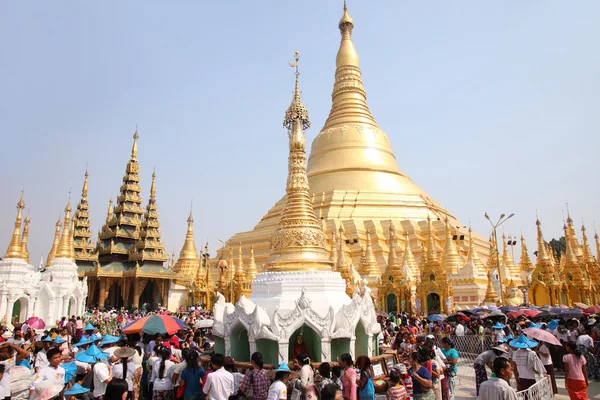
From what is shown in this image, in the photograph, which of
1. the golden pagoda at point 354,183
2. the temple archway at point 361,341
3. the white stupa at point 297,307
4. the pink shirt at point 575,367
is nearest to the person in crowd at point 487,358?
the pink shirt at point 575,367

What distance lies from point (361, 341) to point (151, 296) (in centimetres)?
3045

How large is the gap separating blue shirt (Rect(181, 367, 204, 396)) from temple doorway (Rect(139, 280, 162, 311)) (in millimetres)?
31292

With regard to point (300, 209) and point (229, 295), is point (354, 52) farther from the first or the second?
point (300, 209)

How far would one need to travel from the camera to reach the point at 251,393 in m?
5.76

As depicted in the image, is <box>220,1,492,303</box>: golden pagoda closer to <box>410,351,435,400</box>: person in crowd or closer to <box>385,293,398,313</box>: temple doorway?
<box>385,293,398,313</box>: temple doorway

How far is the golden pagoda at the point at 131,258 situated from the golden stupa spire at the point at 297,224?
973 inches

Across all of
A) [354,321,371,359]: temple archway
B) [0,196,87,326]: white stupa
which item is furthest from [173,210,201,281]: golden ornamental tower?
[354,321,371,359]: temple archway

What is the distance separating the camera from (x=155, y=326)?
9.79 m

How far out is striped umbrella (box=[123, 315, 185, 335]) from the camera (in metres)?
9.65

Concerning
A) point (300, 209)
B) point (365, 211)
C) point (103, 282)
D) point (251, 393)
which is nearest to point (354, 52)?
point (365, 211)

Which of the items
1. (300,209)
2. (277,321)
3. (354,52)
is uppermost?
(354,52)

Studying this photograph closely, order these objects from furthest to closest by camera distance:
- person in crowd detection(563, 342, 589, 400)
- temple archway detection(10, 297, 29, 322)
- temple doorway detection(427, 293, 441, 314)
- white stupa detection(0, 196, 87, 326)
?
temple doorway detection(427, 293, 441, 314) → temple archway detection(10, 297, 29, 322) → white stupa detection(0, 196, 87, 326) → person in crowd detection(563, 342, 589, 400)

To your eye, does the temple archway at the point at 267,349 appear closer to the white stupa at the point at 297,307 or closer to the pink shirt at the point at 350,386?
the white stupa at the point at 297,307

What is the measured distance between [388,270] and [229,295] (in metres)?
10.5
